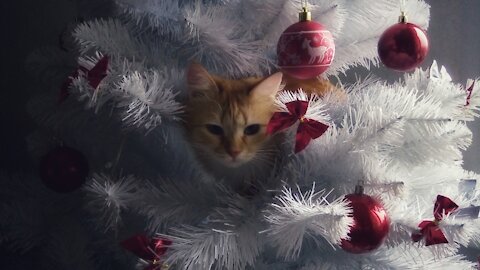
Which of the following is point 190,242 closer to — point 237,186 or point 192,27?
point 237,186

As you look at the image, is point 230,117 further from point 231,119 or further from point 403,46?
point 403,46

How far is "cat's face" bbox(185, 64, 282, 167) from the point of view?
2.13ft

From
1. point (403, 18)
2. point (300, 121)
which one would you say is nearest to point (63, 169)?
point (300, 121)

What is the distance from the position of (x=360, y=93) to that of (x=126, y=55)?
0.28 meters

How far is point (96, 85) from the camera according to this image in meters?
0.64

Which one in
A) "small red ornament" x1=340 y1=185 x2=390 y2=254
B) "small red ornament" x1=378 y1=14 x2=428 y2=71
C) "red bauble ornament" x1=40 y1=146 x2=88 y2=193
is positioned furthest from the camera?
"red bauble ornament" x1=40 y1=146 x2=88 y2=193

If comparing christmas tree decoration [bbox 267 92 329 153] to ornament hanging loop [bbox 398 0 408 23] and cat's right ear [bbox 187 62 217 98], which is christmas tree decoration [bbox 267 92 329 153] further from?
ornament hanging loop [bbox 398 0 408 23]

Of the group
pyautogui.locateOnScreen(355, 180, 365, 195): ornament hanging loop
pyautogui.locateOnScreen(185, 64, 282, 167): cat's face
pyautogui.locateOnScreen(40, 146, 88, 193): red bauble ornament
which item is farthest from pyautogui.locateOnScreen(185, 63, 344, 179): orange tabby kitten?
pyautogui.locateOnScreen(40, 146, 88, 193): red bauble ornament

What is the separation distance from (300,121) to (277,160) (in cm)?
9

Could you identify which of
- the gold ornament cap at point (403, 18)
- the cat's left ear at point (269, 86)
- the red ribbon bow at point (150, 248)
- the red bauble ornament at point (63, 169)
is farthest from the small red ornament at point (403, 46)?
the red bauble ornament at point (63, 169)

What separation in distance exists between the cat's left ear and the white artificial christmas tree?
0.03m

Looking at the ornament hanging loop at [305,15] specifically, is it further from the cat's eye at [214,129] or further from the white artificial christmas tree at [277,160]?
the cat's eye at [214,129]

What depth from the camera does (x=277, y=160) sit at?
66cm

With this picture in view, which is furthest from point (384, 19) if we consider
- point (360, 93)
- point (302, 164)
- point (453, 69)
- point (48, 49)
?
point (48, 49)
